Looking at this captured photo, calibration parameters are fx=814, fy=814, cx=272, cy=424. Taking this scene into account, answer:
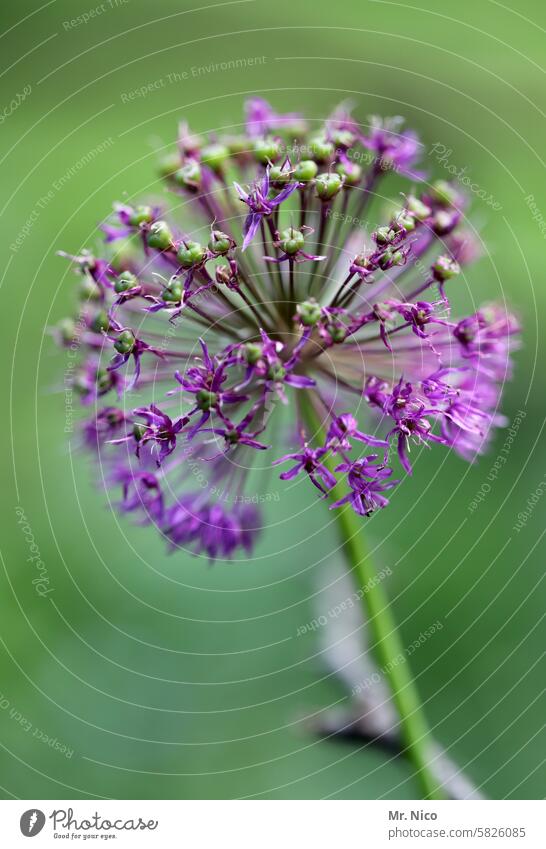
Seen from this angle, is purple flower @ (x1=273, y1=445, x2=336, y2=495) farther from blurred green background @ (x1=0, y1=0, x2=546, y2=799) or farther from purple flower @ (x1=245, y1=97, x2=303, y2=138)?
purple flower @ (x1=245, y1=97, x2=303, y2=138)

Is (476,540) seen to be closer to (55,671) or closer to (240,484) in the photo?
(240,484)

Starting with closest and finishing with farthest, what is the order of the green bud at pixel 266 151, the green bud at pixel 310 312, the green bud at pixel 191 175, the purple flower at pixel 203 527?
the green bud at pixel 310 312 → the green bud at pixel 266 151 → the green bud at pixel 191 175 → the purple flower at pixel 203 527

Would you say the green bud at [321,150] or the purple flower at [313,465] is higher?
the green bud at [321,150]

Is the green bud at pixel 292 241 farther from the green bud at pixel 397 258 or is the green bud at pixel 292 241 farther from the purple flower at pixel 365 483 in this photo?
the purple flower at pixel 365 483

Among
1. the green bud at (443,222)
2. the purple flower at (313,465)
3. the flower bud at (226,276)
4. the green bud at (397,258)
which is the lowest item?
the purple flower at (313,465)

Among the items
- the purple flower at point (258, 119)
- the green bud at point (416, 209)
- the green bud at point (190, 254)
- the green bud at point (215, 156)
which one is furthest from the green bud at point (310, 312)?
the purple flower at point (258, 119)

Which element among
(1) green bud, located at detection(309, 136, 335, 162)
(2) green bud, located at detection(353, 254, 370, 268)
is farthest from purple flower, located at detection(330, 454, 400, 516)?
(1) green bud, located at detection(309, 136, 335, 162)

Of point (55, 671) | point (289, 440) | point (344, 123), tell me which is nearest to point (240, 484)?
point (289, 440)

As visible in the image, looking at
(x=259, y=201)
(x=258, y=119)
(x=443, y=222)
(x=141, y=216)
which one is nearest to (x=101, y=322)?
(x=141, y=216)
